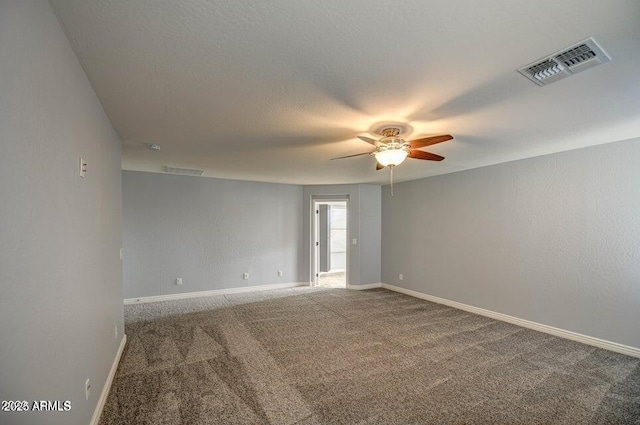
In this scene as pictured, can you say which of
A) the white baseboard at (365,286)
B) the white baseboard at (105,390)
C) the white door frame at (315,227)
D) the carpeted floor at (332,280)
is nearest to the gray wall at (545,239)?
A: the white baseboard at (365,286)

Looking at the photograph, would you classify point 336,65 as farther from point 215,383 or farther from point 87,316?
point 215,383

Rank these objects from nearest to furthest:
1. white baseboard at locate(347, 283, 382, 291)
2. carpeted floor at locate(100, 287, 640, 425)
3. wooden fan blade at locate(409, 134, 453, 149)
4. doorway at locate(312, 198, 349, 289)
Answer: carpeted floor at locate(100, 287, 640, 425), wooden fan blade at locate(409, 134, 453, 149), white baseboard at locate(347, 283, 382, 291), doorway at locate(312, 198, 349, 289)

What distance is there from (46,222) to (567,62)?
2937 millimetres

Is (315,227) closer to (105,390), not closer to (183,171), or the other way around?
(183,171)

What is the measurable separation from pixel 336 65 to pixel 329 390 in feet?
8.47

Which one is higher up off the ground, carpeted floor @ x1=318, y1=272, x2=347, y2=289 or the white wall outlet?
the white wall outlet

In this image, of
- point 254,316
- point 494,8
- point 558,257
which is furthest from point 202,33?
point 558,257

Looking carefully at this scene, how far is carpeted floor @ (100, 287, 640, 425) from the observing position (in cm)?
220

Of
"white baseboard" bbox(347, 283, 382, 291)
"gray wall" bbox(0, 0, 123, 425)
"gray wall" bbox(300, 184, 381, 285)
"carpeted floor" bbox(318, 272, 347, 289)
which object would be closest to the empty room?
"gray wall" bbox(0, 0, 123, 425)

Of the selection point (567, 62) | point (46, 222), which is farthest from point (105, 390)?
point (567, 62)

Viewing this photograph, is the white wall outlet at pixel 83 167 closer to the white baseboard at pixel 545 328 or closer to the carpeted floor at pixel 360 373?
the carpeted floor at pixel 360 373

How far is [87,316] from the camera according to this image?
6.28ft

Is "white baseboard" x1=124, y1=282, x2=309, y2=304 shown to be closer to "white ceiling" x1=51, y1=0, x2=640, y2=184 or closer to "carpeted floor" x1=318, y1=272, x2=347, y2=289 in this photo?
"carpeted floor" x1=318, y1=272, x2=347, y2=289

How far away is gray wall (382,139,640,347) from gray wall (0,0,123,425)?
4996 millimetres
